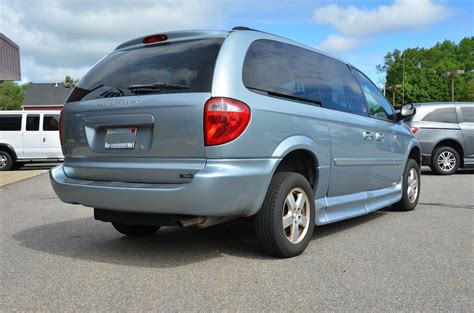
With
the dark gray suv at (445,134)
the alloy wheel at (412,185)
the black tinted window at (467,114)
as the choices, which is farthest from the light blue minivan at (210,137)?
the black tinted window at (467,114)

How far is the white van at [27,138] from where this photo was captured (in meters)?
16.3

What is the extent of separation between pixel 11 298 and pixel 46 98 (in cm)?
5820

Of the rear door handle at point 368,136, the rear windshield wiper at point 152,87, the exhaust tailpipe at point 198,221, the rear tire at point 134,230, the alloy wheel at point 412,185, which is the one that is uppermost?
the rear windshield wiper at point 152,87

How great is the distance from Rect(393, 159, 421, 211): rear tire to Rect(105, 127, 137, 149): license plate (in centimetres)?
387

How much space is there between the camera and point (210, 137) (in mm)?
3490

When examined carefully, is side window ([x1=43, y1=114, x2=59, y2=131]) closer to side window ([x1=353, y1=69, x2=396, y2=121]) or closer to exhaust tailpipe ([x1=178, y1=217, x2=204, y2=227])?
side window ([x1=353, y1=69, x2=396, y2=121])

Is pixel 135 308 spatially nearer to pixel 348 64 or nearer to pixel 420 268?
pixel 420 268

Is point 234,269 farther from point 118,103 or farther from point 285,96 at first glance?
point 118,103

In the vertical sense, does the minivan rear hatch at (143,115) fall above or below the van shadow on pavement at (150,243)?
above

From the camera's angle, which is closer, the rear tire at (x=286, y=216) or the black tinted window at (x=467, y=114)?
the rear tire at (x=286, y=216)

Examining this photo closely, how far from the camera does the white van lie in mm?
16266

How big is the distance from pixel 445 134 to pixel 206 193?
9.68 metres

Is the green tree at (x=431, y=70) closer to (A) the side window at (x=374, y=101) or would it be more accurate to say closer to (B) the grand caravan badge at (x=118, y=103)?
(A) the side window at (x=374, y=101)

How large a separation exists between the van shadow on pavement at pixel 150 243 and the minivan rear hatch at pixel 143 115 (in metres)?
0.70
